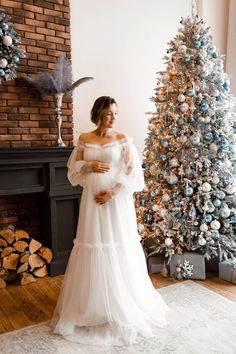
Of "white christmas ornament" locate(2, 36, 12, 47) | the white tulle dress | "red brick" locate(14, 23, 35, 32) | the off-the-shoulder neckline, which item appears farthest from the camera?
"red brick" locate(14, 23, 35, 32)

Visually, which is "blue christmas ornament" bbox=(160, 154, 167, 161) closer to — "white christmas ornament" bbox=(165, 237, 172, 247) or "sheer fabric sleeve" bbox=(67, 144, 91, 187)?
"white christmas ornament" bbox=(165, 237, 172, 247)

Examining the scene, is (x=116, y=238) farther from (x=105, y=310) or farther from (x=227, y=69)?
(x=227, y=69)

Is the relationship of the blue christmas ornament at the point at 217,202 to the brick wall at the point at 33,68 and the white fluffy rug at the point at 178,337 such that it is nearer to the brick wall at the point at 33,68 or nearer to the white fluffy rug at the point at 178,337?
the white fluffy rug at the point at 178,337

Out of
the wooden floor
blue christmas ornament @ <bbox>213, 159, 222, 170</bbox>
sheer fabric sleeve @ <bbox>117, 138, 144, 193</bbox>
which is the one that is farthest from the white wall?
the wooden floor

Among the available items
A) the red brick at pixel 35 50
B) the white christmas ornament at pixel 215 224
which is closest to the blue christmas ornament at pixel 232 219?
the white christmas ornament at pixel 215 224

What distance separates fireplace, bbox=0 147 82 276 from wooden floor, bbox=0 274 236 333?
1.04 feet

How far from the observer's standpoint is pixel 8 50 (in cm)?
300

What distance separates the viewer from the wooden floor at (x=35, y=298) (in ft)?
8.30

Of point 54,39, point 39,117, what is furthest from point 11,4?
point 39,117

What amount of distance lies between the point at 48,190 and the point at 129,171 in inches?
50.6

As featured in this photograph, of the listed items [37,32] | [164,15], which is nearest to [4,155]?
[37,32]

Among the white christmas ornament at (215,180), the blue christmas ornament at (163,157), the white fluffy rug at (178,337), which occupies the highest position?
the blue christmas ornament at (163,157)

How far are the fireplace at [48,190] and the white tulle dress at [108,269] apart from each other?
2.96 feet

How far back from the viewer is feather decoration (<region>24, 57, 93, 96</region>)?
3238mm
